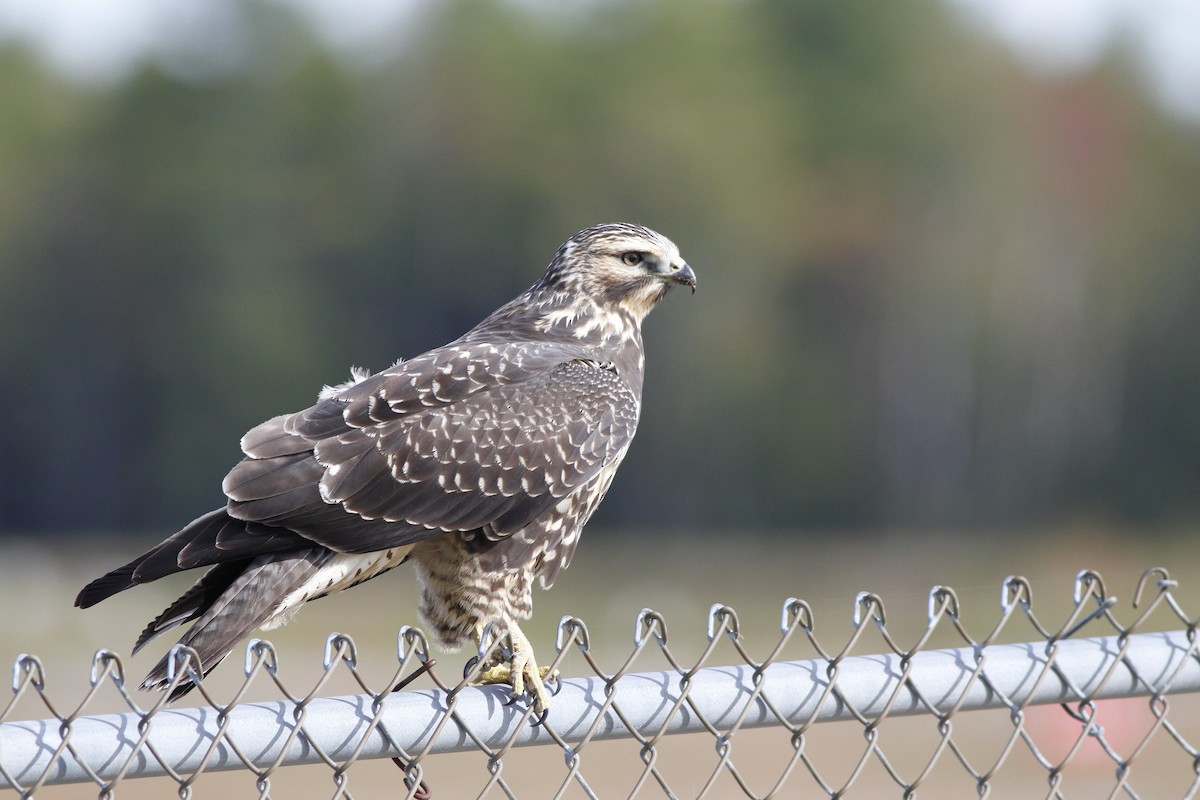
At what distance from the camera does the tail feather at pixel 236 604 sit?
3176 mm

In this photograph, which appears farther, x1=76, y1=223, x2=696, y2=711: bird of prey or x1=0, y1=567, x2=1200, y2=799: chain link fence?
x1=76, y1=223, x2=696, y2=711: bird of prey

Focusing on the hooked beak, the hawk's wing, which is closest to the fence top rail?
the hawk's wing

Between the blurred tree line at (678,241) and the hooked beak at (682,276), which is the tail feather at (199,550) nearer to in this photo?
the hooked beak at (682,276)

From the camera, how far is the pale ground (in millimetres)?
14430

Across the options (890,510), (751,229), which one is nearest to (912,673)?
(890,510)

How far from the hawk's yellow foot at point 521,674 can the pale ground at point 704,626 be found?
6.78 meters

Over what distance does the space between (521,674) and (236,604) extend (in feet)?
2.31

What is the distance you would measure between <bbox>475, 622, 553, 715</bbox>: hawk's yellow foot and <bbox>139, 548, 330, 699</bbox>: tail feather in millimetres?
508

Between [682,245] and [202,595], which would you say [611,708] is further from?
[682,245]

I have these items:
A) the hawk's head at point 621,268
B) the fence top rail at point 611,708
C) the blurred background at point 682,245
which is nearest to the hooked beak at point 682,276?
the hawk's head at point 621,268

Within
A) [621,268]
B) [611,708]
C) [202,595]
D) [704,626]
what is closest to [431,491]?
[202,595]

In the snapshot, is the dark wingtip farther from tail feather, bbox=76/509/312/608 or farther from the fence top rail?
the fence top rail

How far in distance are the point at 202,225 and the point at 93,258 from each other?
2.94 metres

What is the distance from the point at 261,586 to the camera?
11.2 ft
